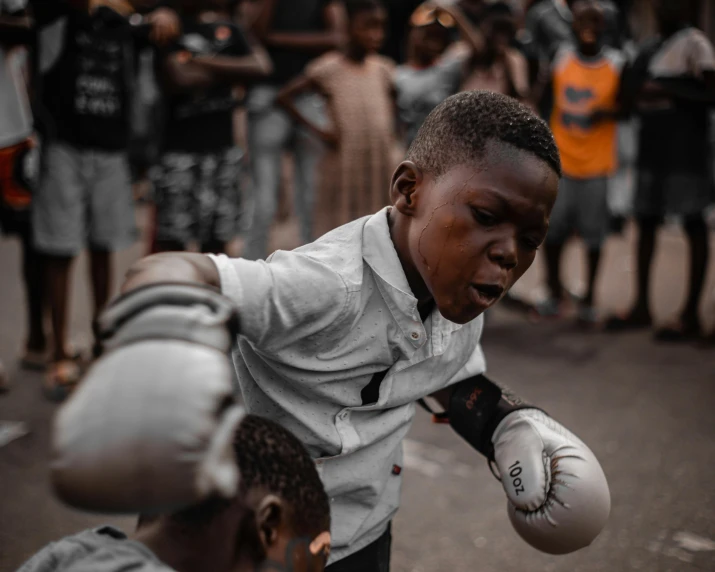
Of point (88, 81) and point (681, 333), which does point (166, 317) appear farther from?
point (681, 333)

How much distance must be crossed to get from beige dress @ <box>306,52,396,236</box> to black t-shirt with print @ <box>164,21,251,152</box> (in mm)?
507

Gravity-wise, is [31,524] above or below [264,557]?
below

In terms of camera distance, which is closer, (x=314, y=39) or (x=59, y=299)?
(x=59, y=299)

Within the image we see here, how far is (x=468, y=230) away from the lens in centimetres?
129

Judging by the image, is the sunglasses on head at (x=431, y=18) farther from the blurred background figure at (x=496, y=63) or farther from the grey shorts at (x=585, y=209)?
the grey shorts at (x=585, y=209)

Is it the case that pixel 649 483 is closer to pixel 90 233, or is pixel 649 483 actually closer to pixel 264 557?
pixel 264 557

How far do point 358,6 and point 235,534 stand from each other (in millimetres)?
3482

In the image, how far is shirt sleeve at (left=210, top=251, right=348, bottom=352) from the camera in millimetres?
1209

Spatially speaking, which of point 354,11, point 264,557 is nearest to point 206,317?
point 264,557

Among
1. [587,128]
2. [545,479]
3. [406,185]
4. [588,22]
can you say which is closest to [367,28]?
[588,22]

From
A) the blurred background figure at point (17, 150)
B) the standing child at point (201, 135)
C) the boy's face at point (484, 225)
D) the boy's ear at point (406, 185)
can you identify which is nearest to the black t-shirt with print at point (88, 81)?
the blurred background figure at point (17, 150)

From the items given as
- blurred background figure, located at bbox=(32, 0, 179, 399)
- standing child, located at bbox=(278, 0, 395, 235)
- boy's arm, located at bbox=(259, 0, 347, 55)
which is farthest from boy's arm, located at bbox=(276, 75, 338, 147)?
blurred background figure, located at bbox=(32, 0, 179, 399)

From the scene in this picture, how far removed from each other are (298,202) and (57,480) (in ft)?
12.7

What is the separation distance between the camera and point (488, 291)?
1.31m
